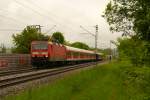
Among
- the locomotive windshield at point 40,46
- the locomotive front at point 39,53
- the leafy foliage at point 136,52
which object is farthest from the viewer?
the locomotive windshield at point 40,46

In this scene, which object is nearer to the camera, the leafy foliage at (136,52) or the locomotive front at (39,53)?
the leafy foliage at (136,52)

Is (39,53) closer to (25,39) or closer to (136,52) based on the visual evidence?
(136,52)

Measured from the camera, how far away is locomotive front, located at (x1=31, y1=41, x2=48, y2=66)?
1783 inches

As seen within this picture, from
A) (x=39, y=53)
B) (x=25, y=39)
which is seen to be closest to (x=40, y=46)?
(x=39, y=53)

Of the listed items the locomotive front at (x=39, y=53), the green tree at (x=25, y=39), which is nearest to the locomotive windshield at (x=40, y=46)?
the locomotive front at (x=39, y=53)

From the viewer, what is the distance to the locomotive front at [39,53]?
149 ft

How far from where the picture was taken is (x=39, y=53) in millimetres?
45844

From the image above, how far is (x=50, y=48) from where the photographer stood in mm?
45812

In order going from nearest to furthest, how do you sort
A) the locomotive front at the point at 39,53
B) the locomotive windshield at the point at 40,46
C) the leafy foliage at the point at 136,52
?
the leafy foliage at the point at 136,52
the locomotive front at the point at 39,53
the locomotive windshield at the point at 40,46

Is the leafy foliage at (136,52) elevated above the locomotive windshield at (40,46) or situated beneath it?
situated beneath

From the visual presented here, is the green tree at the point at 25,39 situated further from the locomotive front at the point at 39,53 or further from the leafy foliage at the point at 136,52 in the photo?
the leafy foliage at the point at 136,52

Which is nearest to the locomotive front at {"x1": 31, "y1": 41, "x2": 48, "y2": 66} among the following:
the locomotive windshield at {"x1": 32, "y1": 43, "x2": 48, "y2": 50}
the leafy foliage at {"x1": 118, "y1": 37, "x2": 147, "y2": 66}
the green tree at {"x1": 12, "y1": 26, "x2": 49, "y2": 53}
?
the locomotive windshield at {"x1": 32, "y1": 43, "x2": 48, "y2": 50}

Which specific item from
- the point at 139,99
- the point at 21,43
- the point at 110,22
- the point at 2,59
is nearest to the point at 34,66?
the point at 2,59

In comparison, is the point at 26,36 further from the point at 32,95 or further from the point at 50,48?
the point at 32,95
